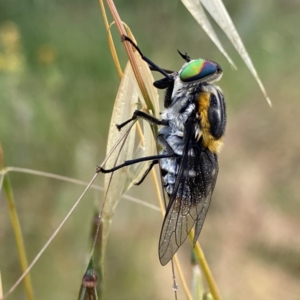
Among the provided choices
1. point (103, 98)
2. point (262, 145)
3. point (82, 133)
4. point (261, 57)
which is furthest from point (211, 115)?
point (261, 57)

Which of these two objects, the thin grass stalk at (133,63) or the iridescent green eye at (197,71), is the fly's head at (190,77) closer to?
the iridescent green eye at (197,71)

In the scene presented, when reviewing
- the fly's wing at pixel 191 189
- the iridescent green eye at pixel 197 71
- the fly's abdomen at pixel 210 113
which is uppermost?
the iridescent green eye at pixel 197 71

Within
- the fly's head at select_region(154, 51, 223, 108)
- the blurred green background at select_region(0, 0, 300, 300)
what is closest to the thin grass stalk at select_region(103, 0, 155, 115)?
the fly's head at select_region(154, 51, 223, 108)

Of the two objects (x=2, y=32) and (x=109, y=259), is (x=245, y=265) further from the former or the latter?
(x=2, y=32)

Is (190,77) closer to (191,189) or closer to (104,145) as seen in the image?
(191,189)

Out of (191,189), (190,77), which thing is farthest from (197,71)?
(191,189)

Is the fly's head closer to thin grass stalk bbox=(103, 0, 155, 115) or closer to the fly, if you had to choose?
the fly

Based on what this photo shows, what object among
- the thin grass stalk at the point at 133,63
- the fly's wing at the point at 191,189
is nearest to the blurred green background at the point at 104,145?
the fly's wing at the point at 191,189

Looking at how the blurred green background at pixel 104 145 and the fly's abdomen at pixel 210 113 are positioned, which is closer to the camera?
the fly's abdomen at pixel 210 113
